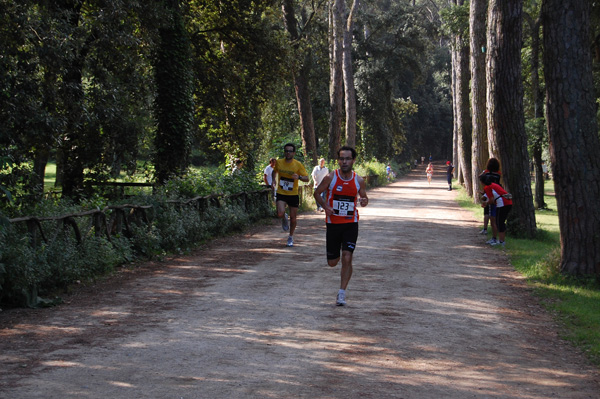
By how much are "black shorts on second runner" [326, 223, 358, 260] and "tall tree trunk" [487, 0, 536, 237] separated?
929cm

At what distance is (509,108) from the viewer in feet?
55.3

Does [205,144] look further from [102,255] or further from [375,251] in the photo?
[102,255]

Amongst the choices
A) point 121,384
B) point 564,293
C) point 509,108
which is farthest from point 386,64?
point 121,384

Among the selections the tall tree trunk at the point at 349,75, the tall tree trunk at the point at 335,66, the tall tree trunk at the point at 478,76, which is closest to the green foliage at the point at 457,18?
the tall tree trunk at the point at 478,76

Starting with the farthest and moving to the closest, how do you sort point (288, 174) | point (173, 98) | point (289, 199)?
point (173, 98)
point (289, 199)
point (288, 174)

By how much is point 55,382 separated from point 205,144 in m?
23.3

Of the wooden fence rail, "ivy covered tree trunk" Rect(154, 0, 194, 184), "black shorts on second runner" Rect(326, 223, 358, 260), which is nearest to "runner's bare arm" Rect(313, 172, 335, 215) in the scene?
"black shorts on second runner" Rect(326, 223, 358, 260)

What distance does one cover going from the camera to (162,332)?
7.26 metres

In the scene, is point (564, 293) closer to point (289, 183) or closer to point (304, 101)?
point (289, 183)

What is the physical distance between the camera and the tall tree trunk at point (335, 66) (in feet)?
120

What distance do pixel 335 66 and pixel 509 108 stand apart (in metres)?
22.4

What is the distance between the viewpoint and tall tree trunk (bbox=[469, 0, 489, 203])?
25.2 metres

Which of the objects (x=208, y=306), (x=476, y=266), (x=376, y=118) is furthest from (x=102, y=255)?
(x=376, y=118)

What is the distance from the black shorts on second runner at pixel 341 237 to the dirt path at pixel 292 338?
2.22 ft
